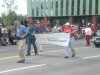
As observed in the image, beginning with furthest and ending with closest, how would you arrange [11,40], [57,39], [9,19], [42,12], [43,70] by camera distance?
[42,12] < [9,19] < [11,40] < [57,39] < [43,70]

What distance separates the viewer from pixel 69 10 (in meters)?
78.7

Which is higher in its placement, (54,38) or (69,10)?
(69,10)

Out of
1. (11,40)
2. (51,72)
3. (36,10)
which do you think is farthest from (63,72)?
(36,10)

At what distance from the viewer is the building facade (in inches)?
2982

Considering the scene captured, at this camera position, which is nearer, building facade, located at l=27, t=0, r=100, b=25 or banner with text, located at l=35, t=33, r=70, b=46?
banner with text, located at l=35, t=33, r=70, b=46

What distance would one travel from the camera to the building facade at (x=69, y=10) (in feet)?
249

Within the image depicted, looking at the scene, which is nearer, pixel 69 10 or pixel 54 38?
pixel 54 38

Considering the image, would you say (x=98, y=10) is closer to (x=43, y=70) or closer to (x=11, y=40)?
(x=11, y=40)

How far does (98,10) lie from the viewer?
74.8m

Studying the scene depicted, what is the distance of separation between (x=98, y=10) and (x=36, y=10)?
17658 mm

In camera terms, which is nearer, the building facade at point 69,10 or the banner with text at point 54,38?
the banner with text at point 54,38

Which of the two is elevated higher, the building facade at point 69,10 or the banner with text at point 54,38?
the building facade at point 69,10

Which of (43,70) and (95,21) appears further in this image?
(95,21)

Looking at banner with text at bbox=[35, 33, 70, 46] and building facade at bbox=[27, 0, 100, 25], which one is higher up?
building facade at bbox=[27, 0, 100, 25]
